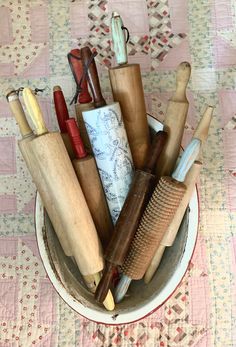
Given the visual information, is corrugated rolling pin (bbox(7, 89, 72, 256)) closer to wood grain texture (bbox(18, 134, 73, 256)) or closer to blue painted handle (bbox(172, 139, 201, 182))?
wood grain texture (bbox(18, 134, 73, 256))

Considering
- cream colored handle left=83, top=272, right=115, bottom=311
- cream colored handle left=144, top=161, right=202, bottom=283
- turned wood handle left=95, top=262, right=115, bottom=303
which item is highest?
cream colored handle left=144, top=161, right=202, bottom=283

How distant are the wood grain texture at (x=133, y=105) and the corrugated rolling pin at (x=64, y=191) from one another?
0.26 feet

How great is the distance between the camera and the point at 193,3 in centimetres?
64

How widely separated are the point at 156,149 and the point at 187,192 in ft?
0.17

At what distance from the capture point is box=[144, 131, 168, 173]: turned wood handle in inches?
19.6

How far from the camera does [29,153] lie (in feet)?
1.65

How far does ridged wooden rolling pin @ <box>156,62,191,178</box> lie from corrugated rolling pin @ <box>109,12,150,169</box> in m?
0.02

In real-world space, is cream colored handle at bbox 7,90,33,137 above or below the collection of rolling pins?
above

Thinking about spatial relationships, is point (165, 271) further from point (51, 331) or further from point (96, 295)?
point (51, 331)

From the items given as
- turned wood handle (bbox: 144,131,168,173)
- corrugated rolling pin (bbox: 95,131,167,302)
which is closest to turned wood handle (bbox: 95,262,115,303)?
corrugated rolling pin (bbox: 95,131,167,302)

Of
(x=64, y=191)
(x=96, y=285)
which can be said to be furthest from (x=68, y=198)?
(x=96, y=285)

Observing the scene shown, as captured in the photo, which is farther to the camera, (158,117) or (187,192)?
(158,117)

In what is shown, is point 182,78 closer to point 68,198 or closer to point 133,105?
point 133,105

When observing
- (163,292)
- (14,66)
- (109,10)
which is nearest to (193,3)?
(109,10)
